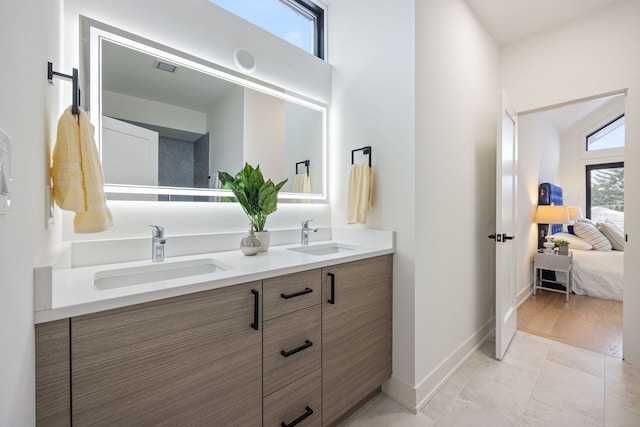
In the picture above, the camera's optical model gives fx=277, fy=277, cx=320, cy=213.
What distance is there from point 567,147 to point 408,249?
584 cm

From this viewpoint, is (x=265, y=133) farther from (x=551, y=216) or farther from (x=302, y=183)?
(x=551, y=216)

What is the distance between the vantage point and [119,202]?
1.29 meters

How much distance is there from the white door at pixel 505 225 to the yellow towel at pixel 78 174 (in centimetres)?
238

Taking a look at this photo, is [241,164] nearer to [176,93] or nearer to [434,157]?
[176,93]

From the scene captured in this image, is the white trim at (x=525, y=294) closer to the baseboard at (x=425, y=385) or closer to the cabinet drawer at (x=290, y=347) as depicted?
the baseboard at (x=425, y=385)

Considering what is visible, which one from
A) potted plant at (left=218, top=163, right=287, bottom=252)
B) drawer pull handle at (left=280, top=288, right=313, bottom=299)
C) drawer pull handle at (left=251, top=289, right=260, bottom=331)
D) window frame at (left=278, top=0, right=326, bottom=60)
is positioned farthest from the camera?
window frame at (left=278, top=0, right=326, bottom=60)

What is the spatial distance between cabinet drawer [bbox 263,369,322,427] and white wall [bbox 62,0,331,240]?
0.90 meters

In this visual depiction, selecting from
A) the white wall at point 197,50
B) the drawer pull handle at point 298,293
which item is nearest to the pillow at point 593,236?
the white wall at point 197,50

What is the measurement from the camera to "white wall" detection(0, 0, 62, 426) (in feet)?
1.57

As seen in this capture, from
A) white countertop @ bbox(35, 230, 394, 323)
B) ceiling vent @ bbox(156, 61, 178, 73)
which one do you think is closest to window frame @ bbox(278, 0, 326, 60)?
ceiling vent @ bbox(156, 61, 178, 73)

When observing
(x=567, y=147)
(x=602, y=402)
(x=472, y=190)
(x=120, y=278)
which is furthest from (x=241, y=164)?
(x=567, y=147)

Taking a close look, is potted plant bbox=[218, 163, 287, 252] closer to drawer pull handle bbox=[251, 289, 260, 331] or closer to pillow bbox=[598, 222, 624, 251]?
drawer pull handle bbox=[251, 289, 260, 331]

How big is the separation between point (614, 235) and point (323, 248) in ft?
15.3

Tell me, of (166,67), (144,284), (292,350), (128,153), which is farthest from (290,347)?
(166,67)
